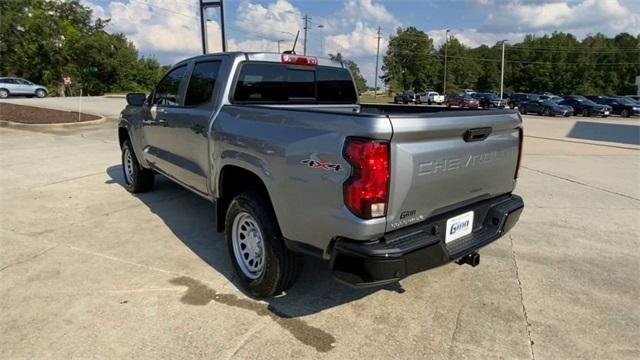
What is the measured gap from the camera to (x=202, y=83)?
4.50 metres

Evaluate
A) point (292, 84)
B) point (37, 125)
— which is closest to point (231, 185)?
point (292, 84)

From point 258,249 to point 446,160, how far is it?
169 centimetres

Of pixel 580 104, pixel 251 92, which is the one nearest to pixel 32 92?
pixel 251 92

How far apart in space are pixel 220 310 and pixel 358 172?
166 centimetres

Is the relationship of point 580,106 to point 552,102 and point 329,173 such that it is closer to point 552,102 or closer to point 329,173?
point 552,102

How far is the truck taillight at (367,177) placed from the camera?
257cm

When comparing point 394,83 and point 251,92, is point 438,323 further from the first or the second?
point 394,83

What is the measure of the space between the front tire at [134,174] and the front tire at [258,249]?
3.27 metres

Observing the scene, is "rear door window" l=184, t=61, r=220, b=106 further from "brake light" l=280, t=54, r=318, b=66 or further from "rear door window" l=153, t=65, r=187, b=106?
"brake light" l=280, t=54, r=318, b=66

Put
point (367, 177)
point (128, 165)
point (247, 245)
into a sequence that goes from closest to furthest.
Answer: point (367, 177)
point (247, 245)
point (128, 165)

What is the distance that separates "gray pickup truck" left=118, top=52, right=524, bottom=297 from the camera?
2650 millimetres

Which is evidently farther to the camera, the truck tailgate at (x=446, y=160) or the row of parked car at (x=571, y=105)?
the row of parked car at (x=571, y=105)

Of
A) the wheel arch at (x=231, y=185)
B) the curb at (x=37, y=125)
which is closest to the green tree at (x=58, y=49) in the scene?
the curb at (x=37, y=125)

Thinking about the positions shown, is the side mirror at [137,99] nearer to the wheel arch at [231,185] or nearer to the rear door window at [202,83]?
the rear door window at [202,83]
